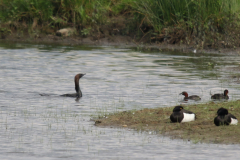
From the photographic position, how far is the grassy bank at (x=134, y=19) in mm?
25375

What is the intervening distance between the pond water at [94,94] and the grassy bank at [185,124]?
0.30 metres

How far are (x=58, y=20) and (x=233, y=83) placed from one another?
560 inches

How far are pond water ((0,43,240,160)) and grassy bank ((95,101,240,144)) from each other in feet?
0.98

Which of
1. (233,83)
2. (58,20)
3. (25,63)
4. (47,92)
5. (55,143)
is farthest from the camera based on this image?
(58,20)

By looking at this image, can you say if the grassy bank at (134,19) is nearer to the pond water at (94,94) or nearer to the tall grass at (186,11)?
the tall grass at (186,11)

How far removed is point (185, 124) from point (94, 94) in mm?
5476

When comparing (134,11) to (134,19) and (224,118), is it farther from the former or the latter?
(224,118)

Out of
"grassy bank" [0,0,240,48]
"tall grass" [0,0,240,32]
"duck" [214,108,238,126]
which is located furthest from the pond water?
"tall grass" [0,0,240,32]

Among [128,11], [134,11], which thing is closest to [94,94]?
[134,11]

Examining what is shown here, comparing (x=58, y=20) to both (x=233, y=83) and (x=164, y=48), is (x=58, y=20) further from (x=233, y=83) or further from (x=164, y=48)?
(x=233, y=83)

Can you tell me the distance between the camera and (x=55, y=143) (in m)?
9.95

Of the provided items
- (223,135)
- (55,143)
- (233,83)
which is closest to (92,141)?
(55,143)

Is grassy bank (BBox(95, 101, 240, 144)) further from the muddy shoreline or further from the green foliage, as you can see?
the muddy shoreline

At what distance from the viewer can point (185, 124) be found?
11047 mm
